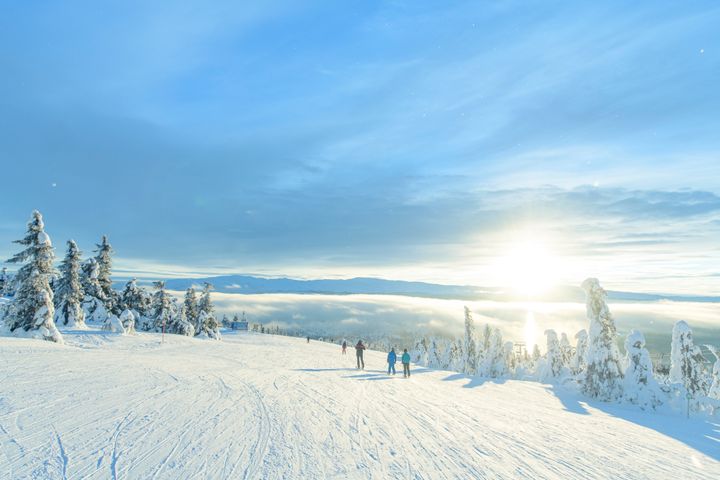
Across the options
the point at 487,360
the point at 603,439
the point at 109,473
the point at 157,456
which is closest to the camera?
the point at 109,473

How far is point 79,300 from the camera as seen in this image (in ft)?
145

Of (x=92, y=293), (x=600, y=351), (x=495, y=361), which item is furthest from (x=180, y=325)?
(x=600, y=351)

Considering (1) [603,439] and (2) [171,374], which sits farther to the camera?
(2) [171,374]

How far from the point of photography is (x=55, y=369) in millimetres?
16922

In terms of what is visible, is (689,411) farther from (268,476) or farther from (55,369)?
(55,369)

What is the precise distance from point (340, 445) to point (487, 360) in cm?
4352

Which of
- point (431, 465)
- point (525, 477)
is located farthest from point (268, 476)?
point (525, 477)

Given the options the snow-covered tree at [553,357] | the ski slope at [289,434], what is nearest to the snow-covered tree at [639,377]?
the ski slope at [289,434]

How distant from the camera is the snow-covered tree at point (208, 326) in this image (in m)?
60.7

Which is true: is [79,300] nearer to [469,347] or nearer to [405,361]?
[405,361]

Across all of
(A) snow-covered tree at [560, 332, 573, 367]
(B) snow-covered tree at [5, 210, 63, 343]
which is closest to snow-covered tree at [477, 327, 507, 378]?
(A) snow-covered tree at [560, 332, 573, 367]

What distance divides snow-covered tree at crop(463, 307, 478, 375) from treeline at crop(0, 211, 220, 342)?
115 feet

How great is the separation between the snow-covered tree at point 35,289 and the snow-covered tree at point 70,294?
884cm

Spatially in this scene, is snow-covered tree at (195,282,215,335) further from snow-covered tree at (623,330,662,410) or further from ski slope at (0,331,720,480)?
snow-covered tree at (623,330,662,410)
